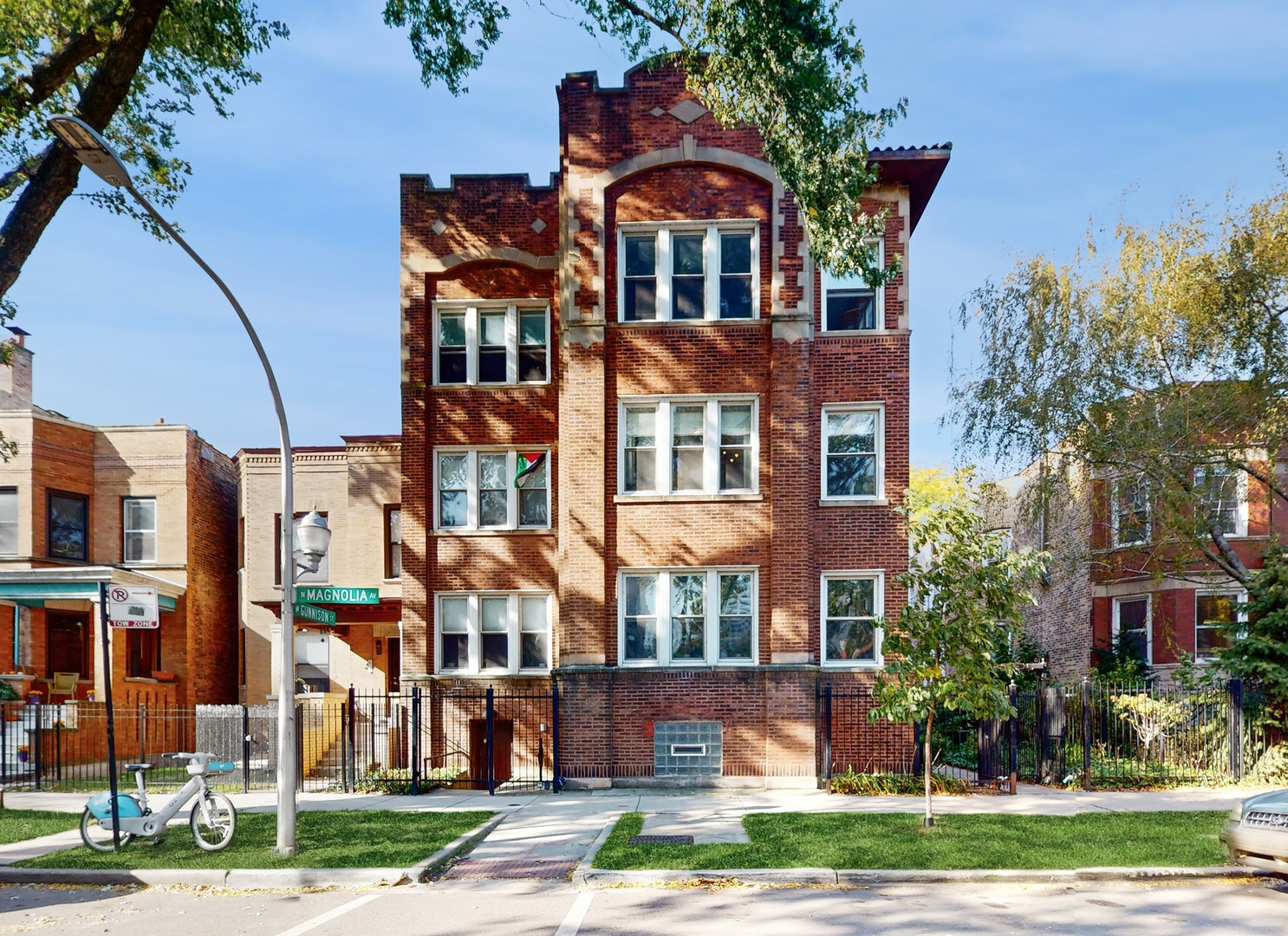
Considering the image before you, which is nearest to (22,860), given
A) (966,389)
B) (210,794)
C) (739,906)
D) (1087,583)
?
(210,794)

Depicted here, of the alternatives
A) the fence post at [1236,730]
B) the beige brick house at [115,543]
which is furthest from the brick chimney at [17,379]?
the fence post at [1236,730]

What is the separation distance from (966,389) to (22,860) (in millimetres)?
21065

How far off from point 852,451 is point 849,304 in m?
2.83

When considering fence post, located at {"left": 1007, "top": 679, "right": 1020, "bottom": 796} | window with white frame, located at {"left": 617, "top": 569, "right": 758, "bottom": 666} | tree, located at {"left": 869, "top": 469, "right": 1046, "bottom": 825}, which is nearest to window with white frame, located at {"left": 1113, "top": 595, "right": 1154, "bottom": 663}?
fence post, located at {"left": 1007, "top": 679, "right": 1020, "bottom": 796}

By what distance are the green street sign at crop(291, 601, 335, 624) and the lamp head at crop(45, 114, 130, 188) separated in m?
8.48

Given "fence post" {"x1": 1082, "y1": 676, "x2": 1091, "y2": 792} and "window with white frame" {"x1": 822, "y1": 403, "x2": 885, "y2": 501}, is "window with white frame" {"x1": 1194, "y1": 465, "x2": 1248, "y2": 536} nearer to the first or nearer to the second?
"fence post" {"x1": 1082, "y1": 676, "x2": 1091, "y2": 792}

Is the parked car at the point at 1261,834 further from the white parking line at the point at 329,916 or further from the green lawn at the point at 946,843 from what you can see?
the white parking line at the point at 329,916

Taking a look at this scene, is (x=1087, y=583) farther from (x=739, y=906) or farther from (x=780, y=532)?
(x=739, y=906)

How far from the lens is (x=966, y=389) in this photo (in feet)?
81.1

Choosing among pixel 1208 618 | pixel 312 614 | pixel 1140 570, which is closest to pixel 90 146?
pixel 312 614

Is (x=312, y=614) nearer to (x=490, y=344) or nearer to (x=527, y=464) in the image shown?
(x=527, y=464)

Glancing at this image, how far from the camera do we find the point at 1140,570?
26766mm

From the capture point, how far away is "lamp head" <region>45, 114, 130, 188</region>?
9.58 meters

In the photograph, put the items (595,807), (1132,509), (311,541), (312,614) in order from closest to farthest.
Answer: (311,541)
(595,807)
(312,614)
(1132,509)
